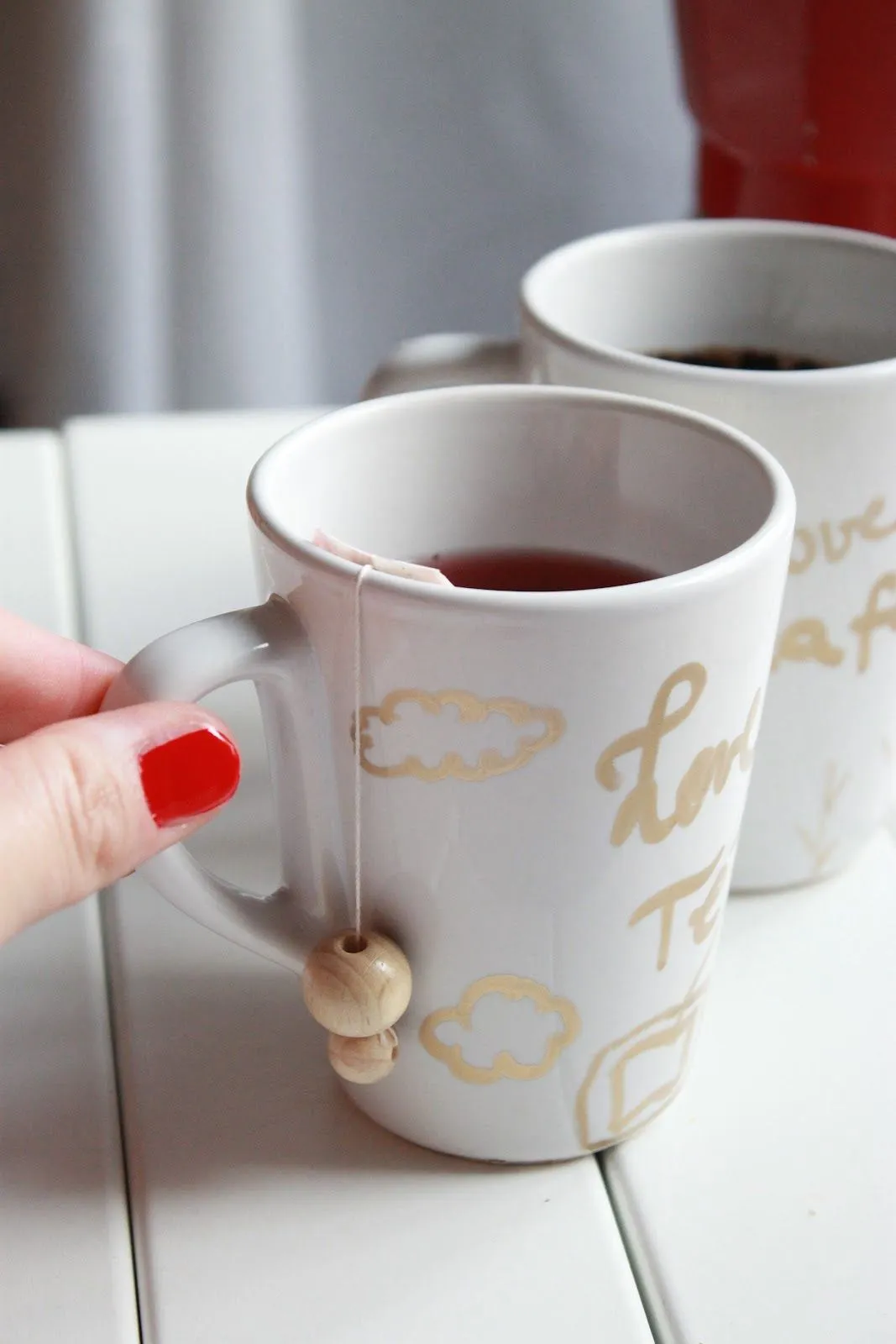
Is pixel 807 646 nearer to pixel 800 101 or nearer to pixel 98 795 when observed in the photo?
pixel 98 795

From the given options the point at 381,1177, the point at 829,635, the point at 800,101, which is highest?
the point at 800,101

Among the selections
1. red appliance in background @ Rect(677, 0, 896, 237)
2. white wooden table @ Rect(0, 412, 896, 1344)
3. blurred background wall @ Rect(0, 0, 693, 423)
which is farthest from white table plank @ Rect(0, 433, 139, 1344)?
blurred background wall @ Rect(0, 0, 693, 423)

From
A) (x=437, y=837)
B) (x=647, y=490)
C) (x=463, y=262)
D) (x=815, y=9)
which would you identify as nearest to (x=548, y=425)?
(x=647, y=490)

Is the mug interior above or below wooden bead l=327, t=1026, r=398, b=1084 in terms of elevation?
above

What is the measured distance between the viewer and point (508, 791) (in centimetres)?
34

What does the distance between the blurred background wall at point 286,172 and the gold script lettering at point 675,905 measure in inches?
33.0

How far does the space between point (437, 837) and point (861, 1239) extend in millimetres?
153

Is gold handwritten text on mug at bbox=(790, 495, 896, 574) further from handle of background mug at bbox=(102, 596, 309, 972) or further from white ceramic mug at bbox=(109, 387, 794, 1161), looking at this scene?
handle of background mug at bbox=(102, 596, 309, 972)

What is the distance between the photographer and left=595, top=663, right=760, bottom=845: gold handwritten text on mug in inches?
13.3

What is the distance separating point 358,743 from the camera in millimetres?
350

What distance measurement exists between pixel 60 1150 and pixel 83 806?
4.6 inches

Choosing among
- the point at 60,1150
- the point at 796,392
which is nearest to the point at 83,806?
the point at 60,1150

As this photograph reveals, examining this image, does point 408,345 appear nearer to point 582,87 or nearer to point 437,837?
point 437,837

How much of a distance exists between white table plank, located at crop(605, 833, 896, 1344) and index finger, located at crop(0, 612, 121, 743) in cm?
21
